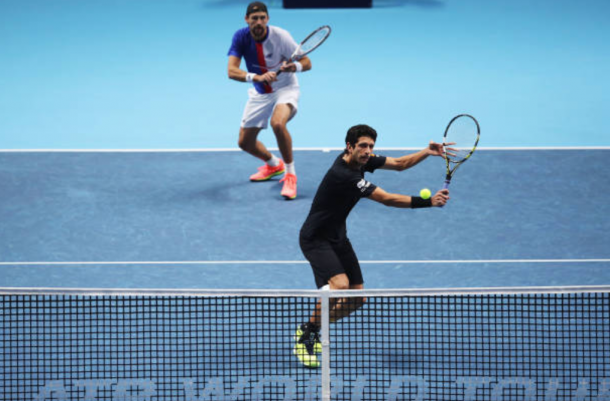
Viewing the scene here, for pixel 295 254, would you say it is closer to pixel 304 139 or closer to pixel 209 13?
pixel 304 139

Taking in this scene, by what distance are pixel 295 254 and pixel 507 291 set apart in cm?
385

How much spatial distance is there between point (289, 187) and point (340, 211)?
336 cm

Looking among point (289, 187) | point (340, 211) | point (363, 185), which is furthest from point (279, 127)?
point (363, 185)

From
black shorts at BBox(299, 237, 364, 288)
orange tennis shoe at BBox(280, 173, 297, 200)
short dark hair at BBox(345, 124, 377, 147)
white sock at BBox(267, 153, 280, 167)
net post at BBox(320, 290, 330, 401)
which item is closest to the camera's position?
net post at BBox(320, 290, 330, 401)

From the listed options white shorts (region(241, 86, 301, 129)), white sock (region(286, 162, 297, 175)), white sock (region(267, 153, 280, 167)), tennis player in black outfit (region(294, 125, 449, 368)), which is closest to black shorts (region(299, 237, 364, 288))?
tennis player in black outfit (region(294, 125, 449, 368))

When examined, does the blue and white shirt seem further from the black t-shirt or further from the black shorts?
the black shorts

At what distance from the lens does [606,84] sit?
44.2ft

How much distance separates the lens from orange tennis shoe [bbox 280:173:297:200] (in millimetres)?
9172

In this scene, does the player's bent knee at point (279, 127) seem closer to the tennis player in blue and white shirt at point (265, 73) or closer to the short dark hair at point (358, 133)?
the tennis player in blue and white shirt at point (265, 73)

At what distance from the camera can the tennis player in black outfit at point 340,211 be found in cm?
564

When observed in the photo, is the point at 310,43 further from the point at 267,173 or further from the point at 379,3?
the point at 379,3

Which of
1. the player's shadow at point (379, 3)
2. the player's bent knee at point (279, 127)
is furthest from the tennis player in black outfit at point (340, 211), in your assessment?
the player's shadow at point (379, 3)

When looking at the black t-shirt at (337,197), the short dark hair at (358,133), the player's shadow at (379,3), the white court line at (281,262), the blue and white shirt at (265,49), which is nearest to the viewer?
the short dark hair at (358,133)

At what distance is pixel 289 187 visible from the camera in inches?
364
